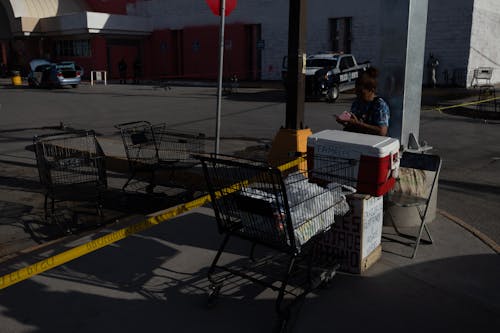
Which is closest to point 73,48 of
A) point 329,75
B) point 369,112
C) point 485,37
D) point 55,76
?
point 55,76

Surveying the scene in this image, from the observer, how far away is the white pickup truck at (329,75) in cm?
2195

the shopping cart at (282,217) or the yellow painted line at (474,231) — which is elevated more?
the shopping cart at (282,217)

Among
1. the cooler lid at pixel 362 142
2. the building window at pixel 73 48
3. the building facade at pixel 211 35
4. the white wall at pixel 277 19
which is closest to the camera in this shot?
the cooler lid at pixel 362 142

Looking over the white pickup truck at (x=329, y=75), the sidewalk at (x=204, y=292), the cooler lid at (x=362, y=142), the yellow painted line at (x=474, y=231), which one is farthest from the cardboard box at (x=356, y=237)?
the white pickup truck at (x=329, y=75)

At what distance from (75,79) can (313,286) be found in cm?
3089

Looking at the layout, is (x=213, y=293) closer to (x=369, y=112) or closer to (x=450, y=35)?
(x=369, y=112)

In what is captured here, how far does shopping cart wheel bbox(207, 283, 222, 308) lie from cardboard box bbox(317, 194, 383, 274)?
1.15 metres

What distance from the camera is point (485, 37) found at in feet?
95.6

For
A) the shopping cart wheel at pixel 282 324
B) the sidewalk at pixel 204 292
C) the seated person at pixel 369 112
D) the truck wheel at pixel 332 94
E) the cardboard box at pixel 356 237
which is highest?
the seated person at pixel 369 112

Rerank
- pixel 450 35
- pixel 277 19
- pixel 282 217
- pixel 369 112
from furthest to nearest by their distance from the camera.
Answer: pixel 277 19 → pixel 450 35 → pixel 369 112 → pixel 282 217

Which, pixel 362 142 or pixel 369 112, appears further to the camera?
pixel 369 112

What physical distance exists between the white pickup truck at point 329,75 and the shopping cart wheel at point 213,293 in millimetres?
18281

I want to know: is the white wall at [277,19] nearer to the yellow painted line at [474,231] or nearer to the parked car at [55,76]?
the parked car at [55,76]

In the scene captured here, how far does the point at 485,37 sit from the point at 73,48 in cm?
3591
